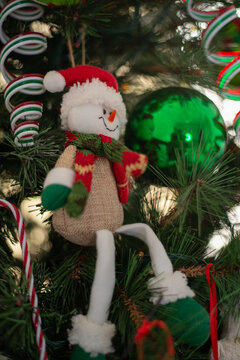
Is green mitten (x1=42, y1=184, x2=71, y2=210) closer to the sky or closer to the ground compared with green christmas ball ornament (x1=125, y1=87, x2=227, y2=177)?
closer to the ground

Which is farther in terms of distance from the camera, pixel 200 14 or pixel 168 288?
pixel 200 14

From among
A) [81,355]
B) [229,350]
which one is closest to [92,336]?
[81,355]

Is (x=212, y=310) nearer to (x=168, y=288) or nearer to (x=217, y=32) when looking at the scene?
(x=168, y=288)

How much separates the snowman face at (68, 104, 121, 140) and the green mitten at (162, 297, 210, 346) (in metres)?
0.27

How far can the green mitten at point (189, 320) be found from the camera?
0.43 metres

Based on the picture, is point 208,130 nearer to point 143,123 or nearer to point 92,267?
point 143,123

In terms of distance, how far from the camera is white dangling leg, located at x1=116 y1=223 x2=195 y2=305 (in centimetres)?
45

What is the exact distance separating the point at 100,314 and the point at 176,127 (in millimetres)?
329

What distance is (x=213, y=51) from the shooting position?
640 millimetres

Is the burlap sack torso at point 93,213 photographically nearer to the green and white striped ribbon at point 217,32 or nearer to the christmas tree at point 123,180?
the christmas tree at point 123,180

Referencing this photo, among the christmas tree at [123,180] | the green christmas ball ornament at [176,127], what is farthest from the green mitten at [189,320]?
the green christmas ball ornament at [176,127]

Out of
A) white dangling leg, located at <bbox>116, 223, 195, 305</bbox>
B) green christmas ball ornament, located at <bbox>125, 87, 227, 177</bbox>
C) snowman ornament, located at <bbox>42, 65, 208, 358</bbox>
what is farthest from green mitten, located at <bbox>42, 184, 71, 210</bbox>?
green christmas ball ornament, located at <bbox>125, 87, 227, 177</bbox>

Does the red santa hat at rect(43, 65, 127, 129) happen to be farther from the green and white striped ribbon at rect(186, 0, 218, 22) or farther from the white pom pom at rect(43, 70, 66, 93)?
the green and white striped ribbon at rect(186, 0, 218, 22)

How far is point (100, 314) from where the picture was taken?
0.45 meters
